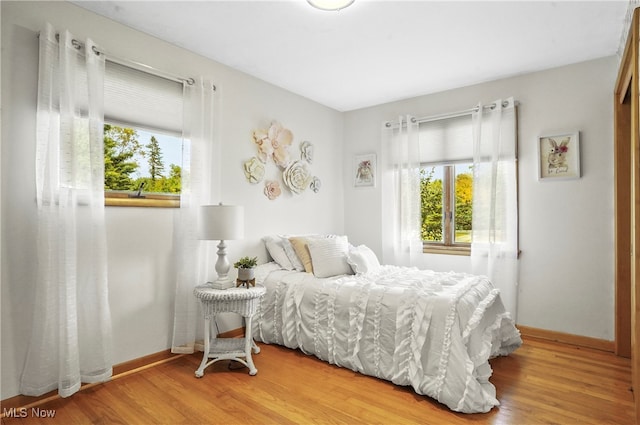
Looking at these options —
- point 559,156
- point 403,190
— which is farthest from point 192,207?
point 559,156

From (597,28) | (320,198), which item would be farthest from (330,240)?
(597,28)

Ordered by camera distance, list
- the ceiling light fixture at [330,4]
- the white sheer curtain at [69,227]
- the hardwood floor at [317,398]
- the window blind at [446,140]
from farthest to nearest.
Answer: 1. the window blind at [446,140]
2. the ceiling light fixture at [330,4]
3. the white sheer curtain at [69,227]
4. the hardwood floor at [317,398]

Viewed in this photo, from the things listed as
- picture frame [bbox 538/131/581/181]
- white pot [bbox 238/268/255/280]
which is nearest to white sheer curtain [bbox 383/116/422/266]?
picture frame [bbox 538/131/581/181]

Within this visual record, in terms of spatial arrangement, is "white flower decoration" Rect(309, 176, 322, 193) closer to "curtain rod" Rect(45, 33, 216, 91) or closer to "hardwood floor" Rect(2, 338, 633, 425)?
"curtain rod" Rect(45, 33, 216, 91)

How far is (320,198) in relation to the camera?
4.50 m

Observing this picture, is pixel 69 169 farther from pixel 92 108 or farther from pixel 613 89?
pixel 613 89

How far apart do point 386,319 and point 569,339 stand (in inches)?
79.6

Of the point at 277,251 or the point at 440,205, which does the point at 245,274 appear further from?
the point at 440,205

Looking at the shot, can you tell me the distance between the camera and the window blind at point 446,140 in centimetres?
387

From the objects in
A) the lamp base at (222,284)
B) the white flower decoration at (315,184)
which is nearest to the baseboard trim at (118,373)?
the lamp base at (222,284)

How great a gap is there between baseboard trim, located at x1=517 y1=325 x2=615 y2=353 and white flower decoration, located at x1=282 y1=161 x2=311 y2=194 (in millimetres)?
2712

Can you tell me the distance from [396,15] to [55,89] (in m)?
2.33

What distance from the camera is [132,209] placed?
2701 mm

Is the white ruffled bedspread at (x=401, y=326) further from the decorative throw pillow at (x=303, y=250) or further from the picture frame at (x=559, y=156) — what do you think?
the picture frame at (x=559, y=156)
